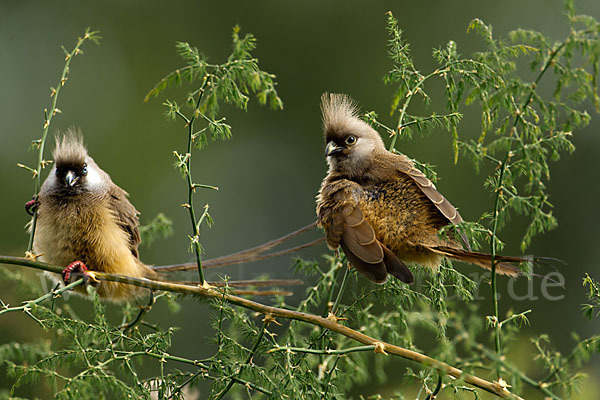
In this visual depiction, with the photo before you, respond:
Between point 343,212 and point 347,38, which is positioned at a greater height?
point 347,38

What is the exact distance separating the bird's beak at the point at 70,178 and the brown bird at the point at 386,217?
59.8 inches

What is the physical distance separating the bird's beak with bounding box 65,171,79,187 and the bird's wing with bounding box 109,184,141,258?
0.88ft

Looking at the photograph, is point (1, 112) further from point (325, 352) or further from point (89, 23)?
point (325, 352)

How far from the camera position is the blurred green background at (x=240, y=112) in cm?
777

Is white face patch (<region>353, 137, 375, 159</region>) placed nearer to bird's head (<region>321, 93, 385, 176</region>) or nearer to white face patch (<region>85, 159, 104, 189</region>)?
bird's head (<region>321, 93, 385, 176</region>)

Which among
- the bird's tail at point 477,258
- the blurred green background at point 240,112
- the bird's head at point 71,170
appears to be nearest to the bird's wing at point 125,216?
the bird's head at point 71,170

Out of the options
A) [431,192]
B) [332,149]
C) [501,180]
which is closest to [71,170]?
[332,149]

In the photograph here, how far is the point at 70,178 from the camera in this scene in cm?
392

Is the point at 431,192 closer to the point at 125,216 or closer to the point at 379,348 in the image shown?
the point at 379,348

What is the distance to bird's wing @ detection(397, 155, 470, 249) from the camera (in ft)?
10.1

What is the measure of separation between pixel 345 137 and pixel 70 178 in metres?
1.67

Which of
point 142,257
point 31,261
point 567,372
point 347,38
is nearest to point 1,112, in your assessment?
point 142,257

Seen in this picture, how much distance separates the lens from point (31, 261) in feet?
9.76

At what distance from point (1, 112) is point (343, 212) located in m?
6.54
